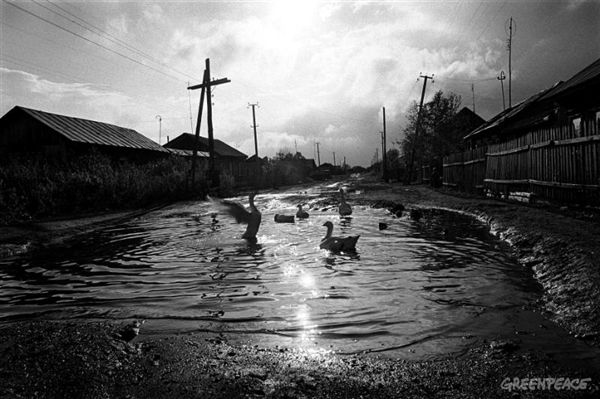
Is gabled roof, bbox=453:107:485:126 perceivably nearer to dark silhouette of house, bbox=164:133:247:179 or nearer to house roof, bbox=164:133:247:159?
dark silhouette of house, bbox=164:133:247:179

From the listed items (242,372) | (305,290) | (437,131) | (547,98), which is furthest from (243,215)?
(437,131)

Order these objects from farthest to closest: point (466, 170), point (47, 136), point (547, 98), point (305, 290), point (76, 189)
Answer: point (47, 136)
point (466, 170)
point (76, 189)
point (547, 98)
point (305, 290)

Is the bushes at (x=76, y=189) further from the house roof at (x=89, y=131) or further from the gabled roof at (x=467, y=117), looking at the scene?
the gabled roof at (x=467, y=117)

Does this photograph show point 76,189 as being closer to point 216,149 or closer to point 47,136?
point 47,136

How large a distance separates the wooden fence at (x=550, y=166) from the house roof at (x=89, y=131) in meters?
25.8

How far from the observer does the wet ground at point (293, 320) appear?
286cm

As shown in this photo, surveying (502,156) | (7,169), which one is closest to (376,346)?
(502,156)

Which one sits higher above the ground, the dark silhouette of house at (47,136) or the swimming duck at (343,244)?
the dark silhouette of house at (47,136)

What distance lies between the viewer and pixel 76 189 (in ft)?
61.6

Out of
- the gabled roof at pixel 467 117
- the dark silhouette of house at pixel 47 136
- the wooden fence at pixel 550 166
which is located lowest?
the wooden fence at pixel 550 166

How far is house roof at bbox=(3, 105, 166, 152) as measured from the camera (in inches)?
1054

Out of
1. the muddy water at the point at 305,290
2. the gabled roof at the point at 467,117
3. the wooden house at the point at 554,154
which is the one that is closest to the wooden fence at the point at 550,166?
the wooden house at the point at 554,154

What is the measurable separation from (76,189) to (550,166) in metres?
19.8

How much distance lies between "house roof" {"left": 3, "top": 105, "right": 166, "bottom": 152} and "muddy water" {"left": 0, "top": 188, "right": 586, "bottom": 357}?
68.4 ft
